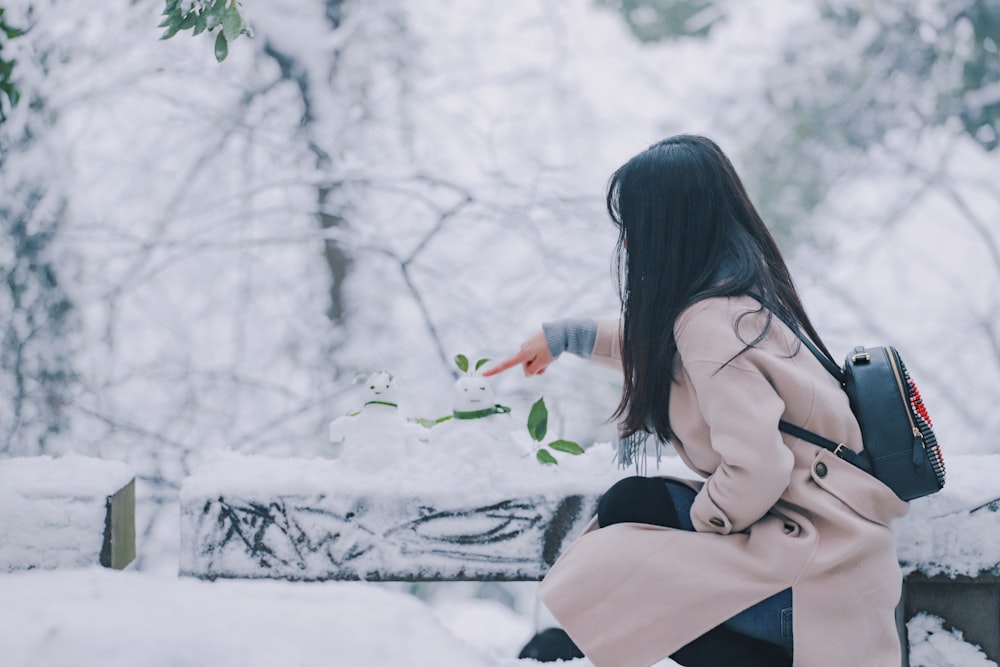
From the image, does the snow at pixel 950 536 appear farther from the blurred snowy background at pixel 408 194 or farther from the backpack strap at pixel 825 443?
the blurred snowy background at pixel 408 194

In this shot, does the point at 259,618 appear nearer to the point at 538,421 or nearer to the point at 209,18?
the point at 538,421

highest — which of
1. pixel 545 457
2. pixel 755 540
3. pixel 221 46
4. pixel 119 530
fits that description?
pixel 221 46

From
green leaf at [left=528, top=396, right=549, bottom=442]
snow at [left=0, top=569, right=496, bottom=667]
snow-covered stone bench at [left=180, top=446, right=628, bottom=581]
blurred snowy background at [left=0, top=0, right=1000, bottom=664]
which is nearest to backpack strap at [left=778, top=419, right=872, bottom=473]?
snow-covered stone bench at [left=180, top=446, right=628, bottom=581]

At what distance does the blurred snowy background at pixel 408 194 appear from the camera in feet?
13.1

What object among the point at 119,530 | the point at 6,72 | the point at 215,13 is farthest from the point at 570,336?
the point at 6,72

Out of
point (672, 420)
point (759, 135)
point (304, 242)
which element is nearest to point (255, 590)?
point (672, 420)

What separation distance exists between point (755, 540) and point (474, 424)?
0.81 meters

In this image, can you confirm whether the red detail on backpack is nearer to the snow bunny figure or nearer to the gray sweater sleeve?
the gray sweater sleeve

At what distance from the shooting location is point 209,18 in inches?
73.5

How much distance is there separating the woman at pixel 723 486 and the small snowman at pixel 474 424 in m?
0.50

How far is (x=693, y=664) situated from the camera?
1441 millimetres

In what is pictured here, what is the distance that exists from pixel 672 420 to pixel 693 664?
44cm

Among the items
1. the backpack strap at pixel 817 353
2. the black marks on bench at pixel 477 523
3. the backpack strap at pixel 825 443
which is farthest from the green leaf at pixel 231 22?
the backpack strap at pixel 825 443

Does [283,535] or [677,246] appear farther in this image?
[283,535]
